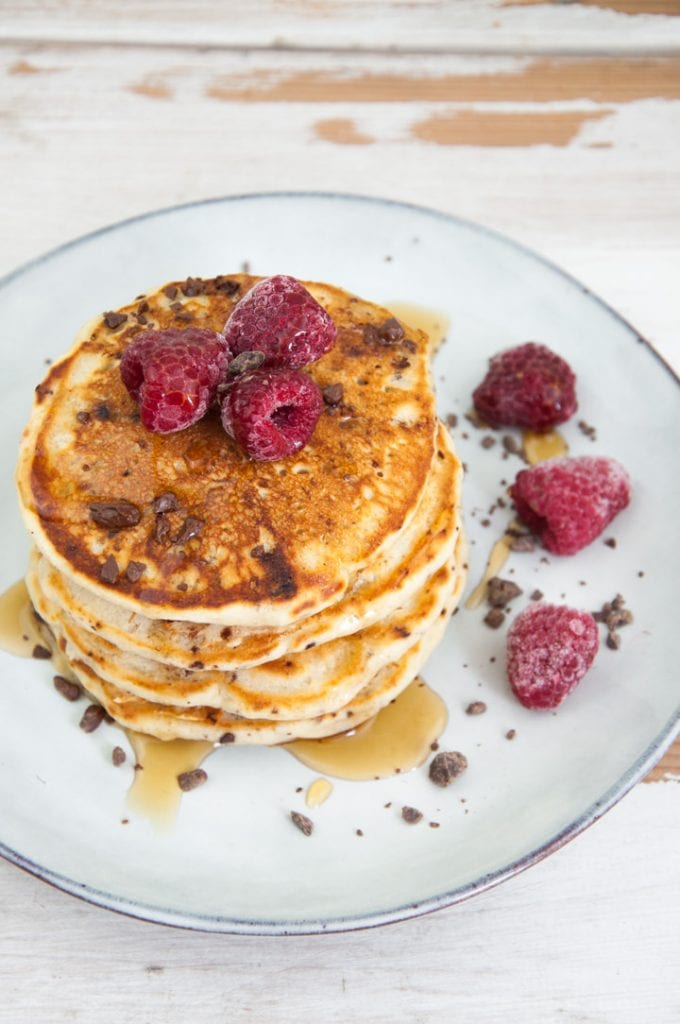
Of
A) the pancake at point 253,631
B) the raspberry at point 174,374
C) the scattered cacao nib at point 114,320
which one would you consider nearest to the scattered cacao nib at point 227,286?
the scattered cacao nib at point 114,320

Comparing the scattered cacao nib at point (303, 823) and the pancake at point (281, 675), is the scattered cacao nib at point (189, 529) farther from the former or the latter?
the scattered cacao nib at point (303, 823)

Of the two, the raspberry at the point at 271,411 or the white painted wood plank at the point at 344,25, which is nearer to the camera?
the raspberry at the point at 271,411

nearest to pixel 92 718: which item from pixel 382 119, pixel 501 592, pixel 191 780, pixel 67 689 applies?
pixel 67 689

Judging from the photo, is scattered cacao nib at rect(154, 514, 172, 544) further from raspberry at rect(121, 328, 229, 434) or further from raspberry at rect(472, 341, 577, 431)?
raspberry at rect(472, 341, 577, 431)

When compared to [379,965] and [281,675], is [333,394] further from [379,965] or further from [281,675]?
[379,965]

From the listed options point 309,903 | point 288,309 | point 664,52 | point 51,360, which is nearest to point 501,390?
point 288,309

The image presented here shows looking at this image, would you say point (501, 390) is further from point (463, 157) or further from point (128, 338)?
point (463, 157)
